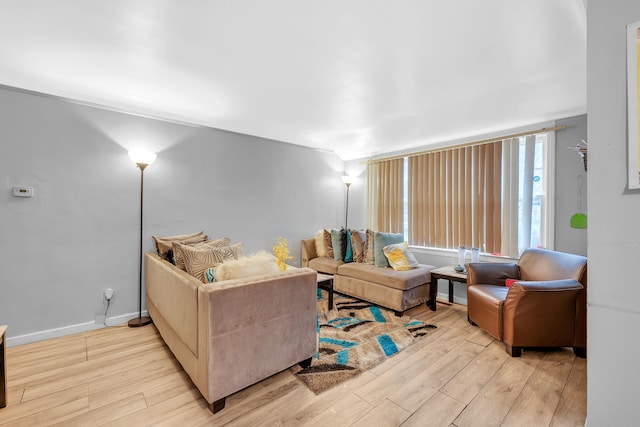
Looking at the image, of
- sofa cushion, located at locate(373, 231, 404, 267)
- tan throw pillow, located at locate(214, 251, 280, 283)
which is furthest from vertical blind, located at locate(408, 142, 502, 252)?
tan throw pillow, located at locate(214, 251, 280, 283)

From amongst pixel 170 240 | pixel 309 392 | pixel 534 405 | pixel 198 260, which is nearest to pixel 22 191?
pixel 170 240

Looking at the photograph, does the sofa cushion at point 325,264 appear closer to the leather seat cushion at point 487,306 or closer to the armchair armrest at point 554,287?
the leather seat cushion at point 487,306

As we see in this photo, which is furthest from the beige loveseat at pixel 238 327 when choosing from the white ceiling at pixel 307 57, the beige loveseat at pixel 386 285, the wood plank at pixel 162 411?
the white ceiling at pixel 307 57

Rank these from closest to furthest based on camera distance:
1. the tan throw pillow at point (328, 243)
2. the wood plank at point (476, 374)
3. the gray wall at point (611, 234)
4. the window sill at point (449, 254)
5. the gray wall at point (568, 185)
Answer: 1. the gray wall at point (611, 234)
2. the wood plank at point (476, 374)
3. the gray wall at point (568, 185)
4. the window sill at point (449, 254)
5. the tan throw pillow at point (328, 243)

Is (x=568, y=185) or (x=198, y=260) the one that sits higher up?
(x=568, y=185)

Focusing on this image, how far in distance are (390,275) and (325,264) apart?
1.16 m

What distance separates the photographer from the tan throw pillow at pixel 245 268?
1.89 meters

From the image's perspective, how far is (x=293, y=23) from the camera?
1639 mm

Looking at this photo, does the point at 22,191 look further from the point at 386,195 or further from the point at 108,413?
the point at 386,195

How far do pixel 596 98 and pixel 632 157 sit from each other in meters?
0.28

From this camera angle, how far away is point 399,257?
360 cm

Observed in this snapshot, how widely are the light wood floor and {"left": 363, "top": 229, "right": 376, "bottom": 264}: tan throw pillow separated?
1502 millimetres

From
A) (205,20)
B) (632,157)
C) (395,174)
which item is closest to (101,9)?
(205,20)

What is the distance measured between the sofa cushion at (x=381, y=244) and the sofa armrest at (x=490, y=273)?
39.6 inches
